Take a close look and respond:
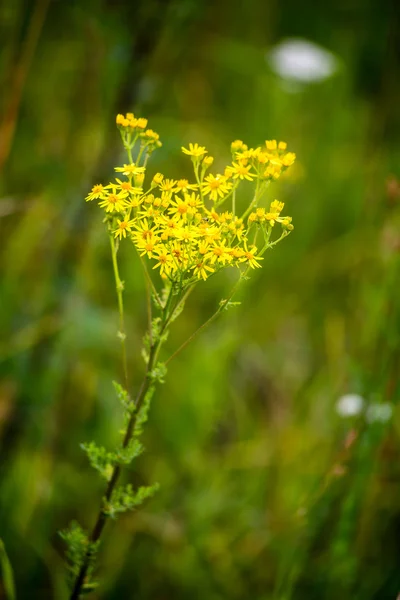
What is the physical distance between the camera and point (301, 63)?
2.06 meters

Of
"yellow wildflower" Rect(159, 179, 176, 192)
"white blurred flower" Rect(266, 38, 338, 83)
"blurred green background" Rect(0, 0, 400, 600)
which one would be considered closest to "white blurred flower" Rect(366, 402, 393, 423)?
"blurred green background" Rect(0, 0, 400, 600)

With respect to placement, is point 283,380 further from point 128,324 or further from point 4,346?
point 4,346

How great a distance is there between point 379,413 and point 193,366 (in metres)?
0.73

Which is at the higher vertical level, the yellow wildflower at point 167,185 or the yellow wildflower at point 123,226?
the yellow wildflower at point 167,185

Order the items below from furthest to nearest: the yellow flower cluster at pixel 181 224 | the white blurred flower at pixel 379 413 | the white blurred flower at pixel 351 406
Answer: the white blurred flower at pixel 351 406, the white blurred flower at pixel 379 413, the yellow flower cluster at pixel 181 224

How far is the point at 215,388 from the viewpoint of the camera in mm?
1702

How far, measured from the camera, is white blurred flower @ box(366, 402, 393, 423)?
1.11 m

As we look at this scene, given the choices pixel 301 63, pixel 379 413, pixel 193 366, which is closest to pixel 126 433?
pixel 379 413

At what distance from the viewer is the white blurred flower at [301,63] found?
2016 mm

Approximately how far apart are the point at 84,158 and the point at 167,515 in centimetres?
139

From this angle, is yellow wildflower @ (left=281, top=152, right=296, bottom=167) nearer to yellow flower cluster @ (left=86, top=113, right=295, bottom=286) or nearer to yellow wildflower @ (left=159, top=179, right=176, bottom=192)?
yellow flower cluster @ (left=86, top=113, right=295, bottom=286)

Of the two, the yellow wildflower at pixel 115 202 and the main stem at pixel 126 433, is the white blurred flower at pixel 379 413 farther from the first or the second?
the yellow wildflower at pixel 115 202

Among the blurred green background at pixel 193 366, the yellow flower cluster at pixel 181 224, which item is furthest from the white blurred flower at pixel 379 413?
the yellow flower cluster at pixel 181 224

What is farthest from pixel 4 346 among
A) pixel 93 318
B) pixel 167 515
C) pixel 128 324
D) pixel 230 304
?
pixel 230 304
